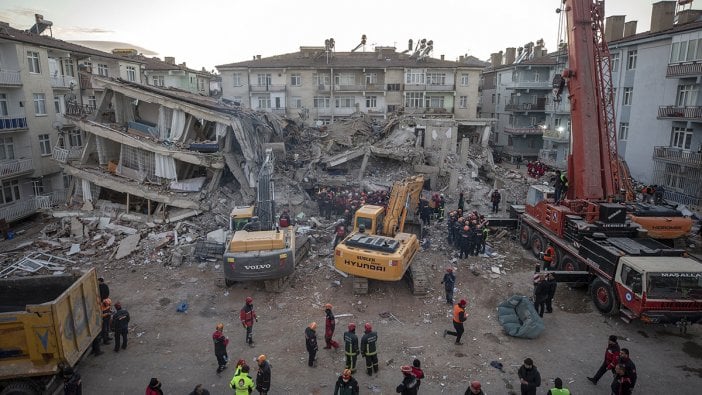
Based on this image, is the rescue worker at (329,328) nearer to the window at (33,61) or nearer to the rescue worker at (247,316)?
the rescue worker at (247,316)

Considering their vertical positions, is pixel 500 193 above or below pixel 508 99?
below

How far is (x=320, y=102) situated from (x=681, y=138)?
29302mm

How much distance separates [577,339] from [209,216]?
1554cm

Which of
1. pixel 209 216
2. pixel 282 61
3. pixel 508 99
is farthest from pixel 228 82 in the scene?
pixel 508 99

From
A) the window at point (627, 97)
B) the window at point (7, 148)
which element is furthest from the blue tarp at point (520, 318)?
the window at point (7, 148)

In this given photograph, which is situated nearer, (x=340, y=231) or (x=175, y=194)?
(x=340, y=231)

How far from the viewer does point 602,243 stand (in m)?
12.4

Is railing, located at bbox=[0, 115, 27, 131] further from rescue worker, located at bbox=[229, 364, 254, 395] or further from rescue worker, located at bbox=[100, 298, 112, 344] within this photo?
rescue worker, located at bbox=[229, 364, 254, 395]

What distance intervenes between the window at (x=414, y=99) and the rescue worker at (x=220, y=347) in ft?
118

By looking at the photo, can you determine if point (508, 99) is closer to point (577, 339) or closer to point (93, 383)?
point (577, 339)

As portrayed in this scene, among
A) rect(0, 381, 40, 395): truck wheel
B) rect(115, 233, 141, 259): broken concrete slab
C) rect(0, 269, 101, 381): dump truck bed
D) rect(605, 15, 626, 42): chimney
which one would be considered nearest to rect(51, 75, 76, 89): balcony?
rect(115, 233, 141, 259): broken concrete slab

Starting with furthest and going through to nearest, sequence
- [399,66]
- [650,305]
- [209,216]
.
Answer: [399,66] → [209,216] → [650,305]

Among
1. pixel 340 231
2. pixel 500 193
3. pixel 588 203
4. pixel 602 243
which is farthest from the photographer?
pixel 500 193

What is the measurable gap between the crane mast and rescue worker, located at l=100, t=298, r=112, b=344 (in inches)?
587
